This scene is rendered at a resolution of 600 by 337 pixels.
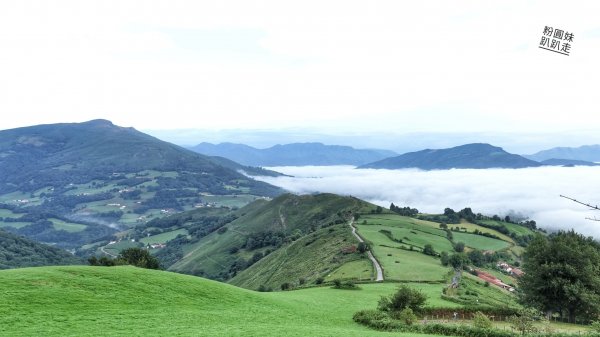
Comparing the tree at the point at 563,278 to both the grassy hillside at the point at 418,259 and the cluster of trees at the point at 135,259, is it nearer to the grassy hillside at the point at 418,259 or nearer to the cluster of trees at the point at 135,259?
the grassy hillside at the point at 418,259

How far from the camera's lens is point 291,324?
49.1 meters

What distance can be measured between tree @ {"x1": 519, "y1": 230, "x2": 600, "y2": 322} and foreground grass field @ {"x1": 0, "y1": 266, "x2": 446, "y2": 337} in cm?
2911

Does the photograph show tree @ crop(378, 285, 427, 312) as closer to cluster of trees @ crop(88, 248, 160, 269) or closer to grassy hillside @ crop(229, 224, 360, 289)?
grassy hillside @ crop(229, 224, 360, 289)

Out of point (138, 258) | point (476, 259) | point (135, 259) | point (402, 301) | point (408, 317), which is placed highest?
point (408, 317)

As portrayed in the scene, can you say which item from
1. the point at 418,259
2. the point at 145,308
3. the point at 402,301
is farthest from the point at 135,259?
the point at 418,259

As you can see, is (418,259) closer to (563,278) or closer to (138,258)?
(563,278)

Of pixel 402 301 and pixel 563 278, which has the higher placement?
pixel 563 278

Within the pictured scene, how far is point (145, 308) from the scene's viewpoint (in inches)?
1917

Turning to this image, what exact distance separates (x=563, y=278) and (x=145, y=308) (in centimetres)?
6054

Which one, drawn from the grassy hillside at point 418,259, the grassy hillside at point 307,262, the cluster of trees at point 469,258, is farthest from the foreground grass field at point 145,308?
the cluster of trees at point 469,258

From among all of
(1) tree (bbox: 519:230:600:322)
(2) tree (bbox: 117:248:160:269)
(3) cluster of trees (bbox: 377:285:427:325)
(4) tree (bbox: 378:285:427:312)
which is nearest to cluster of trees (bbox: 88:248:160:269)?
(2) tree (bbox: 117:248:160:269)

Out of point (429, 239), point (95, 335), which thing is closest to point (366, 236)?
point (429, 239)

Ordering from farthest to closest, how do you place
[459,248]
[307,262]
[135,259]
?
[459,248]
[307,262]
[135,259]

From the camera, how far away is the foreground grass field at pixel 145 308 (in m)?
40.5
